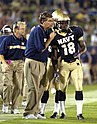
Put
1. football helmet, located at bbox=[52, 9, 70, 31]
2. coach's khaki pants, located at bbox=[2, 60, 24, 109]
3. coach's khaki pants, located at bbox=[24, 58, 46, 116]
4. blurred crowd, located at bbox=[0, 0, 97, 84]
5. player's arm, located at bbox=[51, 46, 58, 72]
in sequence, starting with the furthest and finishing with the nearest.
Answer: blurred crowd, located at bbox=[0, 0, 97, 84] < coach's khaki pants, located at bbox=[2, 60, 24, 109] < player's arm, located at bbox=[51, 46, 58, 72] < football helmet, located at bbox=[52, 9, 70, 31] < coach's khaki pants, located at bbox=[24, 58, 46, 116]

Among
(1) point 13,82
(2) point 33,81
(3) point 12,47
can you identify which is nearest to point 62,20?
(2) point 33,81

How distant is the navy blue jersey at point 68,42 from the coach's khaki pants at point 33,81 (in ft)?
1.78

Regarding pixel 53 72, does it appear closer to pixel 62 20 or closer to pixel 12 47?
pixel 62 20

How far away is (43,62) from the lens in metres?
11.8

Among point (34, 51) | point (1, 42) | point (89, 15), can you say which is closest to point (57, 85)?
point (34, 51)

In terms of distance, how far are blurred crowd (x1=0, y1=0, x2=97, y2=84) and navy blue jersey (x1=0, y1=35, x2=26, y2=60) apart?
46.4 ft

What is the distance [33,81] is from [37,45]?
0.69 m

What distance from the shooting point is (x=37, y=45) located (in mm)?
11484

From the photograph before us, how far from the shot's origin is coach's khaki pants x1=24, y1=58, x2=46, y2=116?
1165 cm

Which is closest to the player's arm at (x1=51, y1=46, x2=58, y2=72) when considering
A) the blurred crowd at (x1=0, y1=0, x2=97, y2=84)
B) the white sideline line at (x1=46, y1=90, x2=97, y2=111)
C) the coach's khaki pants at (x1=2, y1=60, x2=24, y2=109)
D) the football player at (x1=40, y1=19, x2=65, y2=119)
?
the football player at (x1=40, y1=19, x2=65, y2=119)

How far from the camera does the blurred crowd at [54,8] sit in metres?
29.7

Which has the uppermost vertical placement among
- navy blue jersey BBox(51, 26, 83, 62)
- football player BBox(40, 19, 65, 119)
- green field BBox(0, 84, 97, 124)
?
navy blue jersey BBox(51, 26, 83, 62)

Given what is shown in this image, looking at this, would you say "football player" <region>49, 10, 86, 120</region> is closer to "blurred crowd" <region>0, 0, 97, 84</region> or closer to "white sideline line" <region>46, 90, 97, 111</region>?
"white sideline line" <region>46, 90, 97, 111</region>

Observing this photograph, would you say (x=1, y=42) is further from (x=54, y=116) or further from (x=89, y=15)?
(x=89, y=15)
